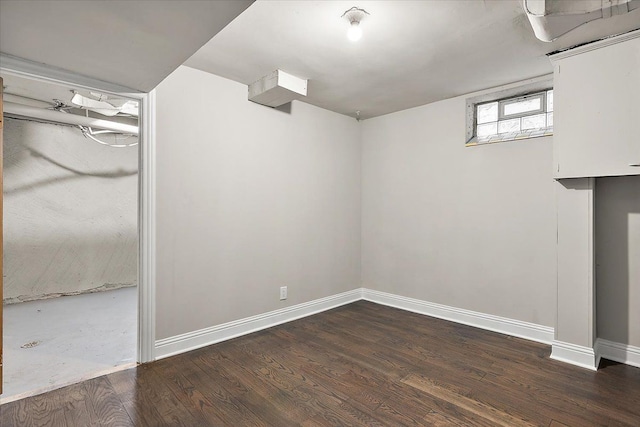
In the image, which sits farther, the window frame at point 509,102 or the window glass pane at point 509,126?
the window glass pane at point 509,126

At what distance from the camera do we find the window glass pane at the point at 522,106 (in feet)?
10.1

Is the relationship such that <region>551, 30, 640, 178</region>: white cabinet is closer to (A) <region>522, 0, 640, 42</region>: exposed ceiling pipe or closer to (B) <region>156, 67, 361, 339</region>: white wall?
(A) <region>522, 0, 640, 42</region>: exposed ceiling pipe

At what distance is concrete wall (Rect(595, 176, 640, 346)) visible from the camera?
2.52 metres

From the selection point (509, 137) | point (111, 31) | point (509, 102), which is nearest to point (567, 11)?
point (509, 137)

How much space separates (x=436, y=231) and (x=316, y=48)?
7.69 ft

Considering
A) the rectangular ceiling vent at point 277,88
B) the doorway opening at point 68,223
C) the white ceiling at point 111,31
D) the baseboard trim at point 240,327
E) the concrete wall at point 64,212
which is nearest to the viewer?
the white ceiling at point 111,31

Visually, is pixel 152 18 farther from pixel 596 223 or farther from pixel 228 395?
pixel 596 223

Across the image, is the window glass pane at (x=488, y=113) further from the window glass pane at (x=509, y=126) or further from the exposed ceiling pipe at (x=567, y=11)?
the exposed ceiling pipe at (x=567, y=11)

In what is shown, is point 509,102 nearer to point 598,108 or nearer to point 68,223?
point 598,108

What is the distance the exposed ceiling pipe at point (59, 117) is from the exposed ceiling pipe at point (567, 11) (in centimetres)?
441

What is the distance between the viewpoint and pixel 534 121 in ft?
10.1

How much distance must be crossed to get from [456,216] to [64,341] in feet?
13.1

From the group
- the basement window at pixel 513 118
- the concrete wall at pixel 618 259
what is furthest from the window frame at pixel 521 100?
the concrete wall at pixel 618 259

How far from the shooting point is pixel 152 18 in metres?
1.46
